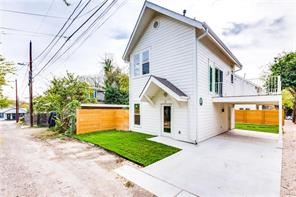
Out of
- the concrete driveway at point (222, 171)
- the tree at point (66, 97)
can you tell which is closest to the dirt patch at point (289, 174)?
the concrete driveway at point (222, 171)

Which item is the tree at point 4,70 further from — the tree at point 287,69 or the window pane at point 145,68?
the tree at point 287,69

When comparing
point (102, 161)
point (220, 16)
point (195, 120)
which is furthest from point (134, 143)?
point (220, 16)

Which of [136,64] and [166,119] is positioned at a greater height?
[136,64]

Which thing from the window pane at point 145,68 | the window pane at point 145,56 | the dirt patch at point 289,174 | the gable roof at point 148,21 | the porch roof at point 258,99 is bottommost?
the dirt patch at point 289,174

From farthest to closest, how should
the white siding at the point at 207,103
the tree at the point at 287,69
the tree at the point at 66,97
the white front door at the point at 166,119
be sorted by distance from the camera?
the tree at the point at 287,69 → the tree at the point at 66,97 → the white front door at the point at 166,119 → the white siding at the point at 207,103

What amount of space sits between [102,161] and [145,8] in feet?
27.3

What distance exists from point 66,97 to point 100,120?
4.33 m

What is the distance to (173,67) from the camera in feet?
30.5

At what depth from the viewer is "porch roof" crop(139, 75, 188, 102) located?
8245 mm

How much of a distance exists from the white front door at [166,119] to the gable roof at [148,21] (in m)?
4.27

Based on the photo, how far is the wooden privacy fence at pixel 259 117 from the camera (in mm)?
17859

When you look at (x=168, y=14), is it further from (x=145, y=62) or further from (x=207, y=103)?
(x=207, y=103)

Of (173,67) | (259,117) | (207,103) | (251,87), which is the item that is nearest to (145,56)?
(173,67)

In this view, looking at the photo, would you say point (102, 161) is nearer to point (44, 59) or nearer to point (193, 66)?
point (193, 66)
